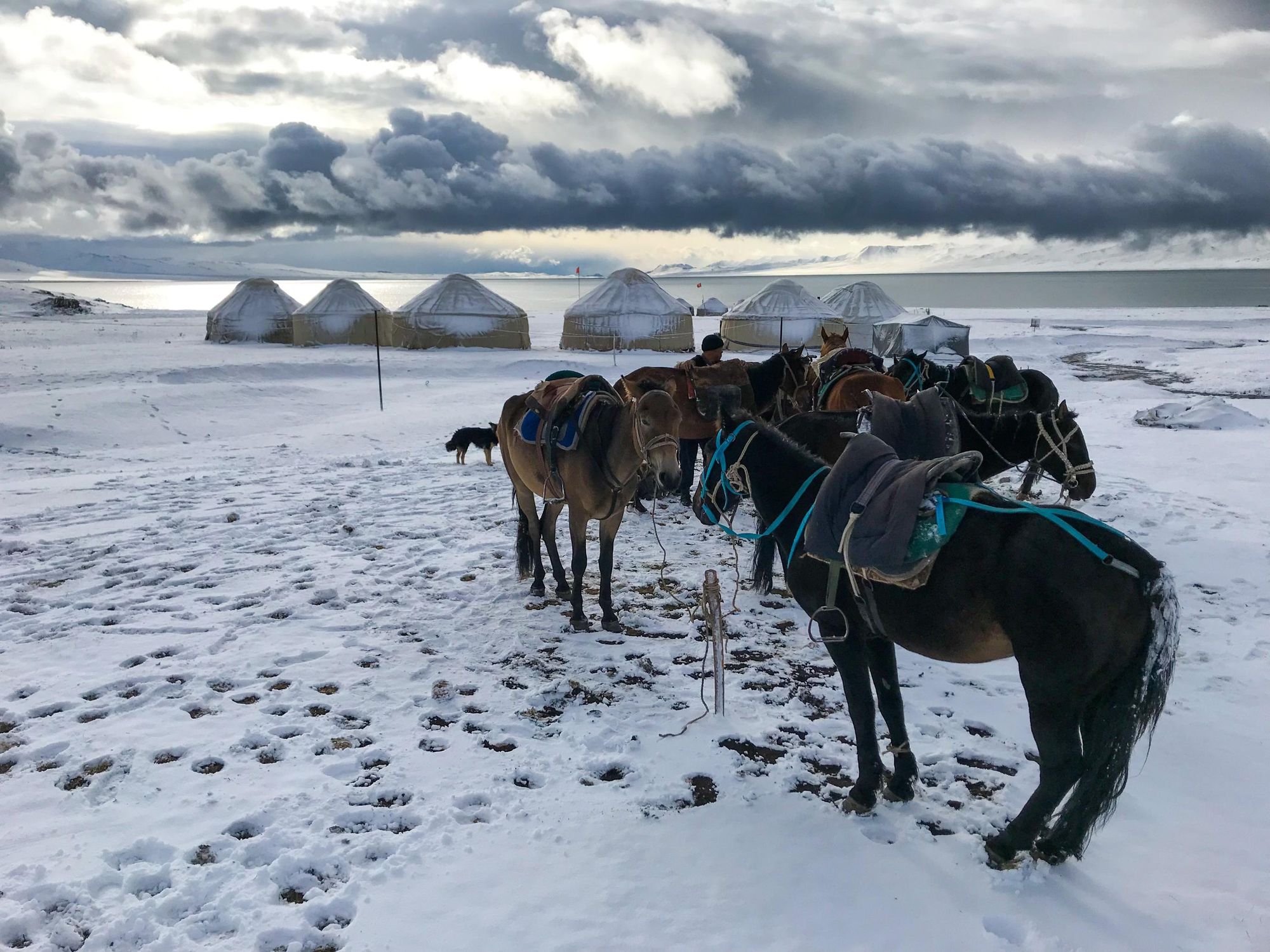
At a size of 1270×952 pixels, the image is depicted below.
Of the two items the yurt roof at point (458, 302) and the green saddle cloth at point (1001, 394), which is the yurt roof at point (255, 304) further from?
the green saddle cloth at point (1001, 394)

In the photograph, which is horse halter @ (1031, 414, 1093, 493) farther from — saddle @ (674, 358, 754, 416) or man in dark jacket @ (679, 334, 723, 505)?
man in dark jacket @ (679, 334, 723, 505)

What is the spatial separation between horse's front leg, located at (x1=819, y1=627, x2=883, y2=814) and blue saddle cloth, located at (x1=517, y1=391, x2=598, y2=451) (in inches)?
101

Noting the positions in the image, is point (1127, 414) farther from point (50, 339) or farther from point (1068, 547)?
point (50, 339)

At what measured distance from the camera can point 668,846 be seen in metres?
3.14

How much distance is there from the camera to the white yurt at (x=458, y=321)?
30.5 metres

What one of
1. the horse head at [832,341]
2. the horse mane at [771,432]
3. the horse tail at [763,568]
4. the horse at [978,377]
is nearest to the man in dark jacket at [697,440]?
the horse tail at [763,568]

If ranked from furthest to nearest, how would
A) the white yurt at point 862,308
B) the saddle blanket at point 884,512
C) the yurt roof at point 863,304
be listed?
the yurt roof at point 863,304
the white yurt at point 862,308
the saddle blanket at point 884,512

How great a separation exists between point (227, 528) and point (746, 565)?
17.4 ft

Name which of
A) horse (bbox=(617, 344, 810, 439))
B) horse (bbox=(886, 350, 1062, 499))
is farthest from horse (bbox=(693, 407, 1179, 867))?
horse (bbox=(886, 350, 1062, 499))

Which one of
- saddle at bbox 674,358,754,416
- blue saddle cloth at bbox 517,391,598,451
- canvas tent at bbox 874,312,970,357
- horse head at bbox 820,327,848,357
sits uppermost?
canvas tent at bbox 874,312,970,357

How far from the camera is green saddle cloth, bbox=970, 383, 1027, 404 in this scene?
7.66 m

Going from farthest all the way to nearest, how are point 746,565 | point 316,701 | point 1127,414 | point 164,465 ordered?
point 1127,414 → point 164,465 → point 746,565 → point 316,701

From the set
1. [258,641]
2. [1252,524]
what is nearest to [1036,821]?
[258,641]

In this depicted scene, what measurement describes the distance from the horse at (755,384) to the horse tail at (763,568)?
6.69ft
